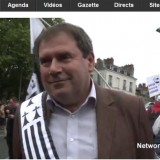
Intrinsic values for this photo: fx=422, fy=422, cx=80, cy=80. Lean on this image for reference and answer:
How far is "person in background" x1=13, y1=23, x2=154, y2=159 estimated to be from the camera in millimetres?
1983

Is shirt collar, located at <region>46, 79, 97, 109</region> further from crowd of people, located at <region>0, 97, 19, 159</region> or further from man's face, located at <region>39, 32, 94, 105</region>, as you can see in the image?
crowd of people, located at <region>0, 97, 19, 159</region>

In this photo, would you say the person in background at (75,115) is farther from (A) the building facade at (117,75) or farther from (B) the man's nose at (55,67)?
(A) the building facade at (117,75)

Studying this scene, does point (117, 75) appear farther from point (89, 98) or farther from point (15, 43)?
point (89, 98)

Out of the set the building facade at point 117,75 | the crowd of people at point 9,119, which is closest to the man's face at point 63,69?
the crowd of people at point 9,119

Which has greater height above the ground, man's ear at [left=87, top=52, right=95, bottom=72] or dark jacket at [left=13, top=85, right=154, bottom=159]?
man's ear at [left=87, top=52, right=95, bottom=72]

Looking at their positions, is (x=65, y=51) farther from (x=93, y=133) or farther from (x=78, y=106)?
(x=93, y=133)

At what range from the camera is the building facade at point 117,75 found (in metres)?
64.8
